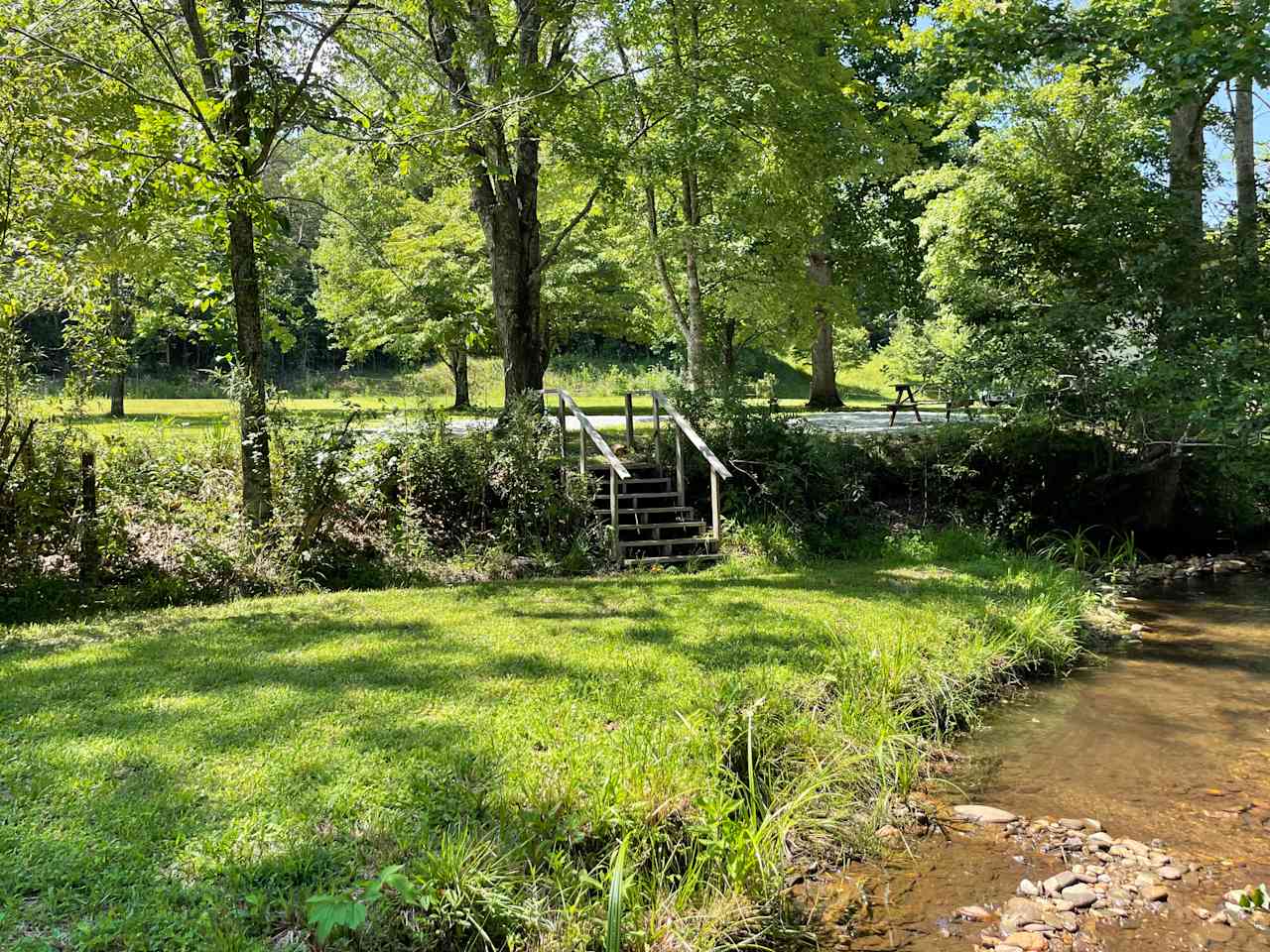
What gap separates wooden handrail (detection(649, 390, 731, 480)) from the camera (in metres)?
9.95

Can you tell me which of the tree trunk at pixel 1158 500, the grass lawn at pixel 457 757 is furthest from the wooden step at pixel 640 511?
the tree trunk at pixel 1158 500

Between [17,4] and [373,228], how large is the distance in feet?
53.4

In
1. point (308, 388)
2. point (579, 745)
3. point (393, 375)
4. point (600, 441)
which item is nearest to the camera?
point (579, 745)

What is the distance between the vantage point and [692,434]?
10.5 meters

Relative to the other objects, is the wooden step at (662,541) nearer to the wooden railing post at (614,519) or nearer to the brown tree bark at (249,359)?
the wooden railing post at (614,519)

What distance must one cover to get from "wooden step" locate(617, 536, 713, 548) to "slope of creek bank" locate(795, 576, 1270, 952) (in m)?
4.15

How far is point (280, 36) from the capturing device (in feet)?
26.0

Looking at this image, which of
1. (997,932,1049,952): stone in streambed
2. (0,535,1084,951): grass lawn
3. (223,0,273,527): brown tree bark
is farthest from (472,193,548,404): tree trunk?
(997,932,1049,952): stone in streambed

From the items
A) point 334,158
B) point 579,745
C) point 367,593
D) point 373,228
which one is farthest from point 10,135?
point 373,228

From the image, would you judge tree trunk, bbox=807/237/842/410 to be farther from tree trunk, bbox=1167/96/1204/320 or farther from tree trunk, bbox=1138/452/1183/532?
tree trunk, bbox=1167/96/1204/320

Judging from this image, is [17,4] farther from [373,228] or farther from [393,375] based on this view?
[393,375]

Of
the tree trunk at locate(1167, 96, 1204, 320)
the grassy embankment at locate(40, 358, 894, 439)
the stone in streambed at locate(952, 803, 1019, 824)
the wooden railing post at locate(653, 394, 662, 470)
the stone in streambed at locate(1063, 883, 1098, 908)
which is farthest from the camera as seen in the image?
the grassy embankment at locate(40, 358, 894, 439)

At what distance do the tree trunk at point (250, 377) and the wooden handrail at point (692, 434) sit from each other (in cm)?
478

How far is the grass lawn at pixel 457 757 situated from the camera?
333 centimetres
